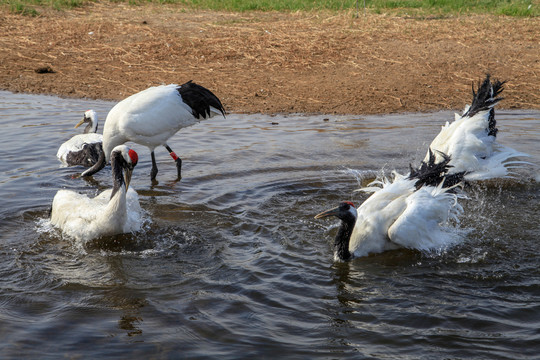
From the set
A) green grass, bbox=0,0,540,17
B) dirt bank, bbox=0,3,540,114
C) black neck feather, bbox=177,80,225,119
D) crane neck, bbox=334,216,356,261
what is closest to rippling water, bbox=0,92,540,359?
crane neck, bbox=334,216,356,261

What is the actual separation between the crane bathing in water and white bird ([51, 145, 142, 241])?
1.90 m

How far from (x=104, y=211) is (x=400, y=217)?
2.81 metres

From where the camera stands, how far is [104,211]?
596 centimetres

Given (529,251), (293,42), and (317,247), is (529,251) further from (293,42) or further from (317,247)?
(293,42)

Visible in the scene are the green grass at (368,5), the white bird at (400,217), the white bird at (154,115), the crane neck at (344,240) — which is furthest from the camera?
the green grass at (368,5)

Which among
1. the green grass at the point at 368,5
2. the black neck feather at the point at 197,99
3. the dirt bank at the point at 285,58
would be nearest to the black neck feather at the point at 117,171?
the black neck feather at the point at 197,99

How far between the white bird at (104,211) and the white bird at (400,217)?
1.90m

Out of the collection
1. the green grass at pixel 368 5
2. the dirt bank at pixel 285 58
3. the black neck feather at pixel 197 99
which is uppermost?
the green grass at pixel 368 5

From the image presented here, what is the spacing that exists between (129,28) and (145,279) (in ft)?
38.0

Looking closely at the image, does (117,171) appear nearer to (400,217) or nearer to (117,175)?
(117,175)

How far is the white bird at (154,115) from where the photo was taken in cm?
793

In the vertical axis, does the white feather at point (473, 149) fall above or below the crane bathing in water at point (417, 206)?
above

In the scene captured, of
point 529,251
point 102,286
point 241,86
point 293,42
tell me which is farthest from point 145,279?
point 293,42

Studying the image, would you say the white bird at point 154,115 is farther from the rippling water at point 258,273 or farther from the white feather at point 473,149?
the white feather at point 473,149
